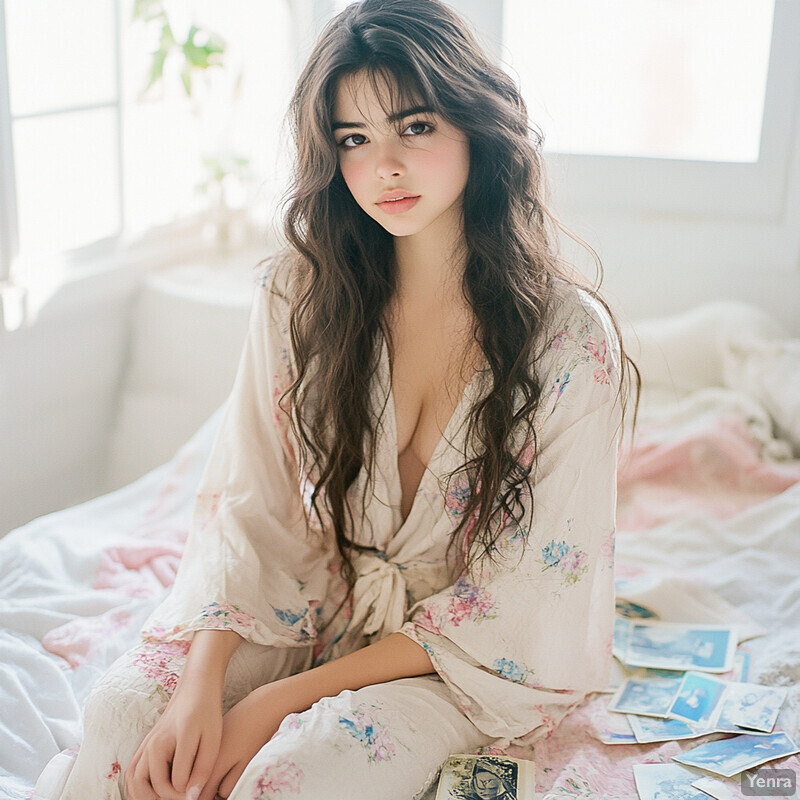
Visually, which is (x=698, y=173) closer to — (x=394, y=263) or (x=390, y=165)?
(x=394, y=263)

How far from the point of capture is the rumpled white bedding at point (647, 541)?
4.68ft

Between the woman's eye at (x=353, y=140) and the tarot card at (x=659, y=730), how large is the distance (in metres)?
0.93

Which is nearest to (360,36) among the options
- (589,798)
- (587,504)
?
(587,504)

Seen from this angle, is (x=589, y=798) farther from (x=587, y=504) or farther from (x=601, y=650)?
(x=587, y=504)

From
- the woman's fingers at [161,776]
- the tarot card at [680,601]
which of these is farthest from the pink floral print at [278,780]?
the tarot card at [680,601]

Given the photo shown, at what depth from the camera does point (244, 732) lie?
125cm

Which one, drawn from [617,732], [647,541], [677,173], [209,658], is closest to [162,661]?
[209,658]

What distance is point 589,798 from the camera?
128 centimetres

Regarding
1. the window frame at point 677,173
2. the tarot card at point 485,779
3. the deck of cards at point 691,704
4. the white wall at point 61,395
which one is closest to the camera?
the tarot card at point 485,779

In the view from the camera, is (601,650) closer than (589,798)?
No

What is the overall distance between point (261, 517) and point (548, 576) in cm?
45

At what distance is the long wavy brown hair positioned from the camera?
132cm

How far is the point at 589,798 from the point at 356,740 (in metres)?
0.32

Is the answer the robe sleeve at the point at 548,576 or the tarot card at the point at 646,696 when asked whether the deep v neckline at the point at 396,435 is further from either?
the tarot card at the point at 646,696
